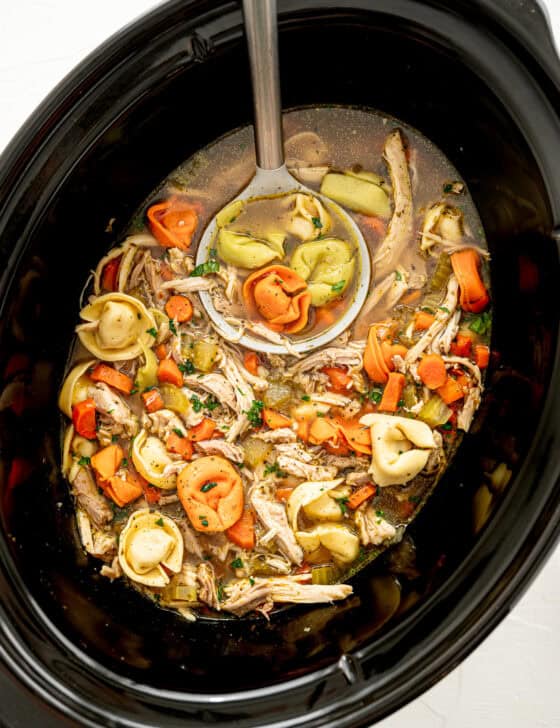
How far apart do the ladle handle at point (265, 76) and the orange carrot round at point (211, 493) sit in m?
1.05

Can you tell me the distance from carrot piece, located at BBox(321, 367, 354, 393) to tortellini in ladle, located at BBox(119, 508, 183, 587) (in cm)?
75

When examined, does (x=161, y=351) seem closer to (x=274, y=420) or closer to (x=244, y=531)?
(x=274, y=420)

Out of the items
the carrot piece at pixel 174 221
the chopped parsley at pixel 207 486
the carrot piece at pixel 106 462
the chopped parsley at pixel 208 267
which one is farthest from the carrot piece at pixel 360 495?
the carrot piece at pixel 174 221

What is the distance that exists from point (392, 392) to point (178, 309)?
0.82 m

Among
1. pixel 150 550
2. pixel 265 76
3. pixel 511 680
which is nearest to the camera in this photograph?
pixel 265 76

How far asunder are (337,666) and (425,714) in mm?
496

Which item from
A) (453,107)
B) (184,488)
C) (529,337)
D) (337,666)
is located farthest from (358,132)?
(337,666)

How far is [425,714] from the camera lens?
2.32 m

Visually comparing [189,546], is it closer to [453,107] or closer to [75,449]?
[75,449]

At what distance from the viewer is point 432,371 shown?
2557mm

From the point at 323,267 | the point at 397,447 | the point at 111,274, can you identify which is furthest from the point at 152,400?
the point at 397,447

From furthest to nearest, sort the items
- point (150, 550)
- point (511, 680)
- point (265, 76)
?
point (150, 550) → point (511, 680) → point (265, 76)

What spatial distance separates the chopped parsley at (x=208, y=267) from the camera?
2.66 m

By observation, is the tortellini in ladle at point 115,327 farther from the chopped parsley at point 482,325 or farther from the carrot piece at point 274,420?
the chopped parsley at point 482,325
